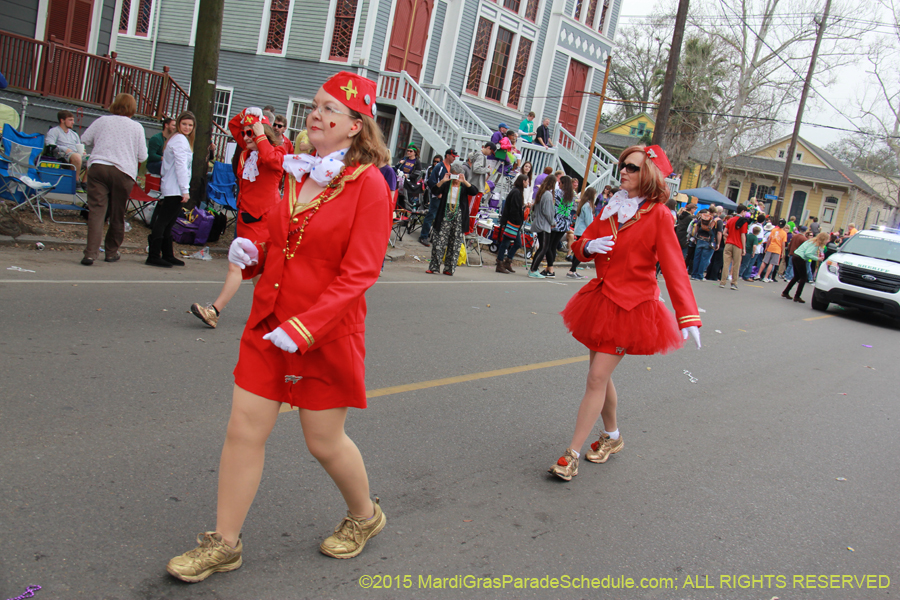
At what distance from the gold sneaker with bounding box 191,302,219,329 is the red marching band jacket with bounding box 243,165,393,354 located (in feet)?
13.2

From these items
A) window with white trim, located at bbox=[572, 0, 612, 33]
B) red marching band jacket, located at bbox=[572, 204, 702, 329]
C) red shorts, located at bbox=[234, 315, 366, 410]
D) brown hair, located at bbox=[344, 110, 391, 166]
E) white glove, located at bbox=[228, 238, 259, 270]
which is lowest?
red shorts, located at bbox=[234, 315, 366, 410]

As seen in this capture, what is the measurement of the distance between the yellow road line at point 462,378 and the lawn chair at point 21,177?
723 centimetres

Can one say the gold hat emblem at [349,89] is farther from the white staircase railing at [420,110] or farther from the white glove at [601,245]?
the white staircase railing at [420,110]

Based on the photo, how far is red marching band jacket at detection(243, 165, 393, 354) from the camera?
2797 millimetres

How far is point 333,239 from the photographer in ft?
9.21

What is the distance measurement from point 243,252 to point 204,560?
4.06ft

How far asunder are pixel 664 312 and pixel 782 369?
5.02 metres

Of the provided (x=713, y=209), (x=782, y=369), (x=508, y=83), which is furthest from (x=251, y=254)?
(x=508, y=83)

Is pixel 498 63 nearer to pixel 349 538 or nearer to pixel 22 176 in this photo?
pixel 22 176

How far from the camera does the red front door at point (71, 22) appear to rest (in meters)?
16.7

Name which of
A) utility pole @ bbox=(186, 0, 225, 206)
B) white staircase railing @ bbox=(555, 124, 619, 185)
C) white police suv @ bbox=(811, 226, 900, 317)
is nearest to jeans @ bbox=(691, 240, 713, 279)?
white police suv @ bbox=(811, 226, 900, 317)

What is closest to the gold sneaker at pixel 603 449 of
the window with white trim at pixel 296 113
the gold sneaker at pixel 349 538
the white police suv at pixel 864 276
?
the gold sneaker at pixel 349 538

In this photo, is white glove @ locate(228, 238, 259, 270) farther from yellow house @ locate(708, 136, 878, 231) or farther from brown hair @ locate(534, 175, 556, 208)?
yellow house @ locate(708, 136, 878, 231)

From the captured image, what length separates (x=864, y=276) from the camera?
14.8 meters
